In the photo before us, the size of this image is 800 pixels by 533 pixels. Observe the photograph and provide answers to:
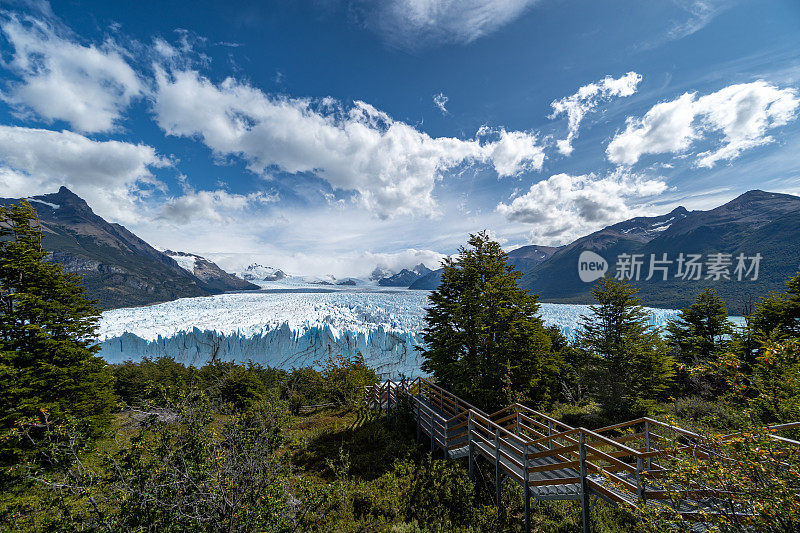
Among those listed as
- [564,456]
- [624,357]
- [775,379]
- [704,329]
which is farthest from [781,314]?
[775,379]

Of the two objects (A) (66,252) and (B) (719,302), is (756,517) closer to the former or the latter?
(B) (719,302)

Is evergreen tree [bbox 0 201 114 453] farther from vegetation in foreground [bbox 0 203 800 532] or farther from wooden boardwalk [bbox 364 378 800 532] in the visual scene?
wooden boardwalk [bbox 364 378 800 532]

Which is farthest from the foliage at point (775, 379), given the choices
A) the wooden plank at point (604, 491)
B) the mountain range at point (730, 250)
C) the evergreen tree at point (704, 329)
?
the mountain range at point (730, 250)

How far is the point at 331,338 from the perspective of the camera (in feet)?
123

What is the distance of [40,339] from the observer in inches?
335

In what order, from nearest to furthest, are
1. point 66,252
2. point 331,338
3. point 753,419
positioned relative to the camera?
point 753,419
point 331,338
point 66,252

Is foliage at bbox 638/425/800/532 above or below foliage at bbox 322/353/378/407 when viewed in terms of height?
above

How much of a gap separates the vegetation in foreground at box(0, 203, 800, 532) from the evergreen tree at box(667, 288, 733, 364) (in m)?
0.33

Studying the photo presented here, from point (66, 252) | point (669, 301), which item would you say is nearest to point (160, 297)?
point (66, 252)

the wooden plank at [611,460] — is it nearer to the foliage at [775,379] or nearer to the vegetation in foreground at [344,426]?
the vegetation in foreground at [344,426]

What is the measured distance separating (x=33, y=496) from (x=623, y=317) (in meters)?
21.1

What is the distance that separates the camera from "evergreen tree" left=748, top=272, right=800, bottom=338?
13.1 m

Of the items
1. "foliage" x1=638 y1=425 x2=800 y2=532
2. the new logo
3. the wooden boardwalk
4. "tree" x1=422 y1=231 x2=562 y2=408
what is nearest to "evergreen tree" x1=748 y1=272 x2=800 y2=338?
the wooden boardwalk

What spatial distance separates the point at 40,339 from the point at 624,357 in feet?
68.2
